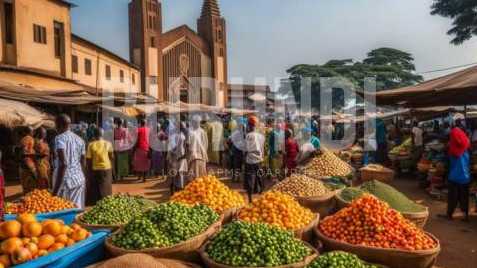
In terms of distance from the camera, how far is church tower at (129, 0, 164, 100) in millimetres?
28641

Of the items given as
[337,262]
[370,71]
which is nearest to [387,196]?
[337,262]

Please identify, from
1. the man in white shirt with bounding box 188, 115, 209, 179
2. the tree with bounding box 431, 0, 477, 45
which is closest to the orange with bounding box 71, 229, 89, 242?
the man in white shirt with bounding box 188, 115, 209, 179

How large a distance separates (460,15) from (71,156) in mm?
23606

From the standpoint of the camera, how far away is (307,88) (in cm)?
4331

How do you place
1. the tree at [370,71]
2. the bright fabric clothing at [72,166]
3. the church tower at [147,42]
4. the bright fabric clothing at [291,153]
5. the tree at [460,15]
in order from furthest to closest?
the tree at [370,71], the church tower at [147,42], the tree at [460,15], the bright fabric clothing at [291,153], the bright fabric clothing at [72,166]

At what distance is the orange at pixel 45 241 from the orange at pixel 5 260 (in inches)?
8.7

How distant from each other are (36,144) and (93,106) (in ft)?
12.1

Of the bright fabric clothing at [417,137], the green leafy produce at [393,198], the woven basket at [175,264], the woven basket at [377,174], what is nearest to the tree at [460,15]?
the bright fabric clothing at [417,137]

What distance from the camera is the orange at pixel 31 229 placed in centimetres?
305

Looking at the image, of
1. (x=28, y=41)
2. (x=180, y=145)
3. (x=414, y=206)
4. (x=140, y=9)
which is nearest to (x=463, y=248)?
(x=414, y=206)

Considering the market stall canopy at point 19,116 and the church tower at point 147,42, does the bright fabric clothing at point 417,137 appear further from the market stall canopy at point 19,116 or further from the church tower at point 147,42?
the church tower at point 147,42

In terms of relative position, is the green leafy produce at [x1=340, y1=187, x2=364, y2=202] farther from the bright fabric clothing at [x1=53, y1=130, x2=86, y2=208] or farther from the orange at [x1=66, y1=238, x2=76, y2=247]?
the bright fabric clothing at [x1=53, y1=130, x2=86, y2=208]

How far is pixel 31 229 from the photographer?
10.0 feet

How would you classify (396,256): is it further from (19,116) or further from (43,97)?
(43,97)
